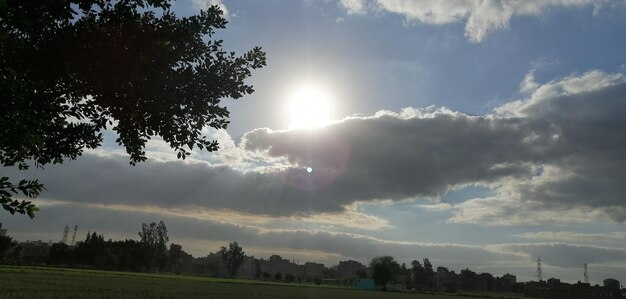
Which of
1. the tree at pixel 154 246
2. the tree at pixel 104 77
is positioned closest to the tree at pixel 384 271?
the tree at pixel 154 246

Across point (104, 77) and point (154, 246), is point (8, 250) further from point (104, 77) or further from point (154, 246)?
point (104, 77)

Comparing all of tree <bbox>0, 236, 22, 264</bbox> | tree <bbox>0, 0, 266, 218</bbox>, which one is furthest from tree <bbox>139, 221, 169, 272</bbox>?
tree <bbox>0, 0, 266, 218</bbox>

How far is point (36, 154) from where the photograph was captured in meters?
8.84

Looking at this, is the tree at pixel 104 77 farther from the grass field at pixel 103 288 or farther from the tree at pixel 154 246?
the tree at pixel 154 246

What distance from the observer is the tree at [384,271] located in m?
182

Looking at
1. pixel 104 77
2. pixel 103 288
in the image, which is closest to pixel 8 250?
pixel 103 288

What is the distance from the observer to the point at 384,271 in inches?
7170

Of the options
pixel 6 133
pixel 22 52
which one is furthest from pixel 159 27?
pixel 6 133

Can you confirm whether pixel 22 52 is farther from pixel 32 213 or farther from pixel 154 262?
pixel 154 262

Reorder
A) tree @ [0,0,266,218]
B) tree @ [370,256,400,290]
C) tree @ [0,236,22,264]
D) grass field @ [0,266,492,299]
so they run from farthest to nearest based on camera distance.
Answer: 1. tree @ [370,256,400,290]
2. tree @ [0,236,22,264]
3. grass field @ [0,266,492,299]
4. tree @ [0,0,266,218]

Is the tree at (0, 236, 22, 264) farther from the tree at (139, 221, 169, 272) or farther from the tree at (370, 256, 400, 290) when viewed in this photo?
the tree at (370, 256, 400, 290)

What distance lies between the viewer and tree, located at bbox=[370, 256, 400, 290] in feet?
597

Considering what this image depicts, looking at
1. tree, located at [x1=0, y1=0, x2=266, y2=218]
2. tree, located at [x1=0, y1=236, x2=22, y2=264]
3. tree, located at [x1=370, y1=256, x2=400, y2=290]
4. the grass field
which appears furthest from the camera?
tree, located at [x1=370, y1=256, x2=400, y2=290]

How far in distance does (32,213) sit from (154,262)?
197m
